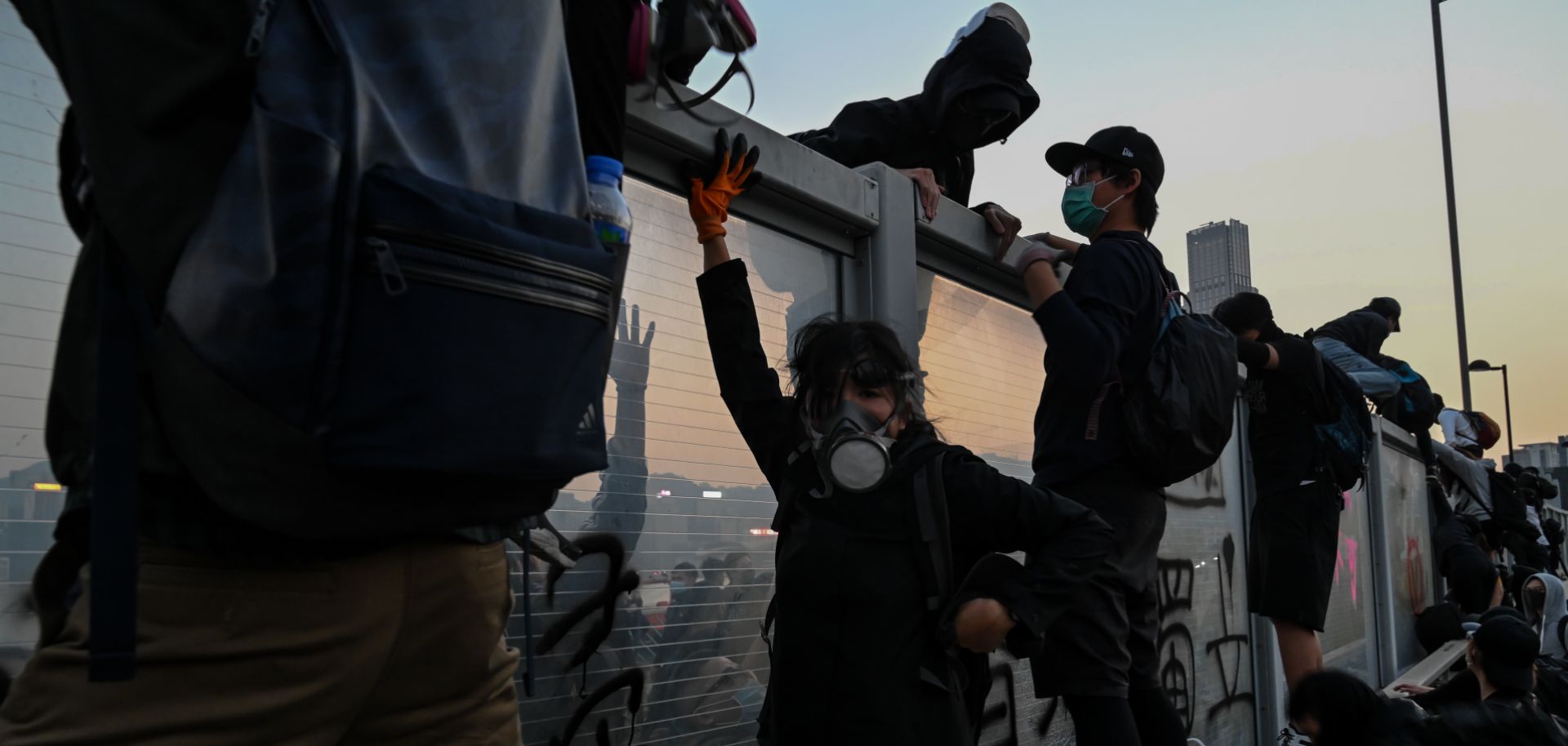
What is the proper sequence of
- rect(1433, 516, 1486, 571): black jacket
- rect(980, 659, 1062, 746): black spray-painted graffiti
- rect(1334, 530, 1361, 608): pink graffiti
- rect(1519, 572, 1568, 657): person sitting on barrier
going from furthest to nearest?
1. rect(1433, 516, 1486, 571): black jacket
2. rect(1519, 572, 1568, 657): person sitting on barrier
3. rect(1334, 530, 1361, 608): pink graffiti
4. rect(980, 659, 1062, 746): black spray-painted graffiti

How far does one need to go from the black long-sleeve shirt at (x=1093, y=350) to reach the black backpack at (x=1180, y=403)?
0.04 m

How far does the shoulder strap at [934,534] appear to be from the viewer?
90.4 inches

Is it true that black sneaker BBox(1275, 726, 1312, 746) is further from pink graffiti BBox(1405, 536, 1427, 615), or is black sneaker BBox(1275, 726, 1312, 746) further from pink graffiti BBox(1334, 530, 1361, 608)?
pink graffiti BBox(1405, 536, 1427, 615)

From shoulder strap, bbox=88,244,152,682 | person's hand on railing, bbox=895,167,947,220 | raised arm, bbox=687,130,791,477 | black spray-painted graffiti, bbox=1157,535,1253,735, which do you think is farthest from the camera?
black spray-painted graffiti, bbox=1157,535,1253,735

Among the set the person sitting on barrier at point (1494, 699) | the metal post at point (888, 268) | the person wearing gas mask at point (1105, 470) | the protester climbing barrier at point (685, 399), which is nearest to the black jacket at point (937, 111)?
the protester climbing barrier at point (685, 399)

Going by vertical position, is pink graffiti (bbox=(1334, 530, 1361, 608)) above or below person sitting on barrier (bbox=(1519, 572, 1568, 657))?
above

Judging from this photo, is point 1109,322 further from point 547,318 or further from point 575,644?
point 547,318

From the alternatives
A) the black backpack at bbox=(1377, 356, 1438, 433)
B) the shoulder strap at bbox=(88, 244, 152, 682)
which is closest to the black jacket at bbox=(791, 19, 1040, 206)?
the shoulder strap at bbox=(88, 244, 152, 682)

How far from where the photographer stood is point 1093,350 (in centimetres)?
279

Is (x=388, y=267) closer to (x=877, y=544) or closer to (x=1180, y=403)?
(x=877, y=544)

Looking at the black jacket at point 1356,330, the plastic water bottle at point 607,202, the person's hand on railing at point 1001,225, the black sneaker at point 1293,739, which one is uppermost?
the black jacket at point 1356,330

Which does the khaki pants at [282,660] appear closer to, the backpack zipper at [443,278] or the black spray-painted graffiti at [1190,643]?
the backpack zipper at [443,278]

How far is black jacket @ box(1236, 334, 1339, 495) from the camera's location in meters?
4.49

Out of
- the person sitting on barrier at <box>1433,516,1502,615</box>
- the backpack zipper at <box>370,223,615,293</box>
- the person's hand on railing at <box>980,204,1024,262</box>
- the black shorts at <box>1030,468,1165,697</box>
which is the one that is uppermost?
the person's hand on railing at <box>980,204,1024,262</box>
